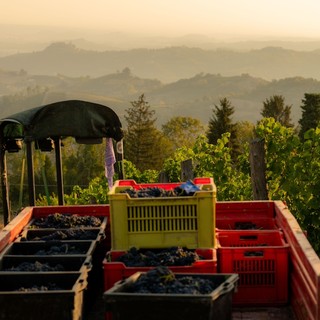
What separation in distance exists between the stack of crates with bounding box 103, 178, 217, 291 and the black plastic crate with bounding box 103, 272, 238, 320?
0.90 m

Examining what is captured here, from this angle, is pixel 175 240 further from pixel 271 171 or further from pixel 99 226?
pixel 271 171

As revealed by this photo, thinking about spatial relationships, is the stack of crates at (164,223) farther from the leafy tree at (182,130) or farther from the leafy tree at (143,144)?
the leafy tree at (182,130)

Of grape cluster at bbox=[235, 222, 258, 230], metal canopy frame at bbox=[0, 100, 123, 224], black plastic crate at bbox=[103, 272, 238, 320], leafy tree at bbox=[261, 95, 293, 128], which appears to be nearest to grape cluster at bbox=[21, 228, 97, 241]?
grape cluster at bbox=[235, 222, 258, 230]

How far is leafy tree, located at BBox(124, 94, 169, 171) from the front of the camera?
56.7m

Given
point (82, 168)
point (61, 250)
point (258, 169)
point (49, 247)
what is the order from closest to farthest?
1. point (61, 250)
2. point (49, 247)
3. point (258, 169)
4. point (82, 168)

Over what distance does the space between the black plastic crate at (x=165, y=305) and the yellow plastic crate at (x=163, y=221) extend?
94 centimetres

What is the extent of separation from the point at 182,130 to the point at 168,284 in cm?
7500

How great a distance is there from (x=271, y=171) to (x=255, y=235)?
18.0 feet

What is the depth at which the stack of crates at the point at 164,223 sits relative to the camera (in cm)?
463

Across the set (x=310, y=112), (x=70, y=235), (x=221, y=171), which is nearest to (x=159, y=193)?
(x=70, y=235)

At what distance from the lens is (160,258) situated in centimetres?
454

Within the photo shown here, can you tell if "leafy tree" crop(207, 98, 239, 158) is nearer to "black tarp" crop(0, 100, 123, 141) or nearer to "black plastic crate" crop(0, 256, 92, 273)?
"black tarp" crop(0, 100, 123, 141)

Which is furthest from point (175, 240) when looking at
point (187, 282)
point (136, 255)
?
point (187, 282)

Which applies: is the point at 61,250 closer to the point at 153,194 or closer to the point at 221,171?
the point at 153,194
